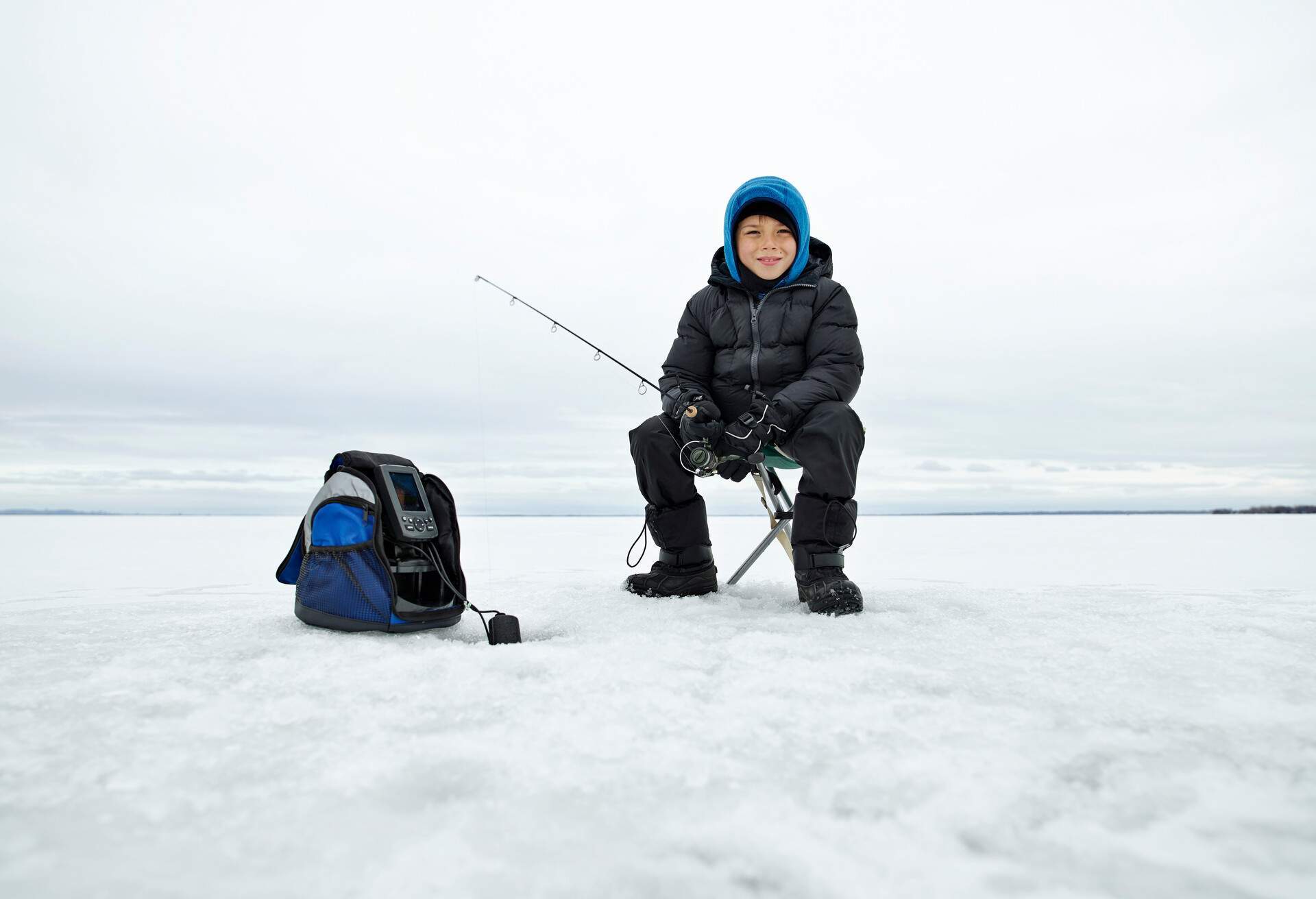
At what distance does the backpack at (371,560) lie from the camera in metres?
2.15

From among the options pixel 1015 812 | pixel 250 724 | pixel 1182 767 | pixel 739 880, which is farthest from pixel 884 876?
pixel 250 724

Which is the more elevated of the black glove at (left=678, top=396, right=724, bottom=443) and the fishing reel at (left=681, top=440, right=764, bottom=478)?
the black glove at (left=678, top=396, right=724, bottom=443)

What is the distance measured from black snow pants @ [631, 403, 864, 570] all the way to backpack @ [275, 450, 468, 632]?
35.4 inches

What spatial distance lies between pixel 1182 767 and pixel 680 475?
1934 millimetres

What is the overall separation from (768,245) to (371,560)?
1.84 m

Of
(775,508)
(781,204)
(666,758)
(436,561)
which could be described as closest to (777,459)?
(775,508)

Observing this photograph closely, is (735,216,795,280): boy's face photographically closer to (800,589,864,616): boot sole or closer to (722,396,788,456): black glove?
(722,396,788,456): black glove

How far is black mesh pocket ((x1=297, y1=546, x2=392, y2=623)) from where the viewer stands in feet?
7.02

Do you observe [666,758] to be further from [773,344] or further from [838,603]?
[773,344]

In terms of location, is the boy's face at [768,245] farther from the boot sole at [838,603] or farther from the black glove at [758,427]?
the boot sole at [838,603]

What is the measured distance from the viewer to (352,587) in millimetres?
2152

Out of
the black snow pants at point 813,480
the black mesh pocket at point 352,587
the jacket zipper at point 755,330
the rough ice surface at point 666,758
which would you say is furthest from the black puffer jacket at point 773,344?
the black mesh pocket at point 352,587

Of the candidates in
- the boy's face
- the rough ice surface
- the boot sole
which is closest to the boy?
the boy's face

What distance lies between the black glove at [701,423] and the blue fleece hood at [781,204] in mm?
576
